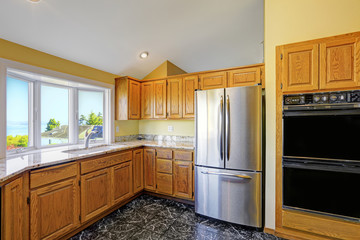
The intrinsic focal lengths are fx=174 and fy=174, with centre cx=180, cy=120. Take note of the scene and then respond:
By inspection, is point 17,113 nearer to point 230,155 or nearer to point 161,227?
point 161,227

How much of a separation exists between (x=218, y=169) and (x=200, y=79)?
1530mm

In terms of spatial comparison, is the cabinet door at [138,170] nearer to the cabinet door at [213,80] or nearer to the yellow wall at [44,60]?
the yellow wall at [44,60]

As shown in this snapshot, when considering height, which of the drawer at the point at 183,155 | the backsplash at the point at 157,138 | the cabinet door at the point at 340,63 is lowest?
the drawer at the point at 183,155

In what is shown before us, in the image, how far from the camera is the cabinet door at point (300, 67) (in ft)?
6.27

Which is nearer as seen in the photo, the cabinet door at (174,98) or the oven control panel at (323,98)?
the oven control panel at (323,98)

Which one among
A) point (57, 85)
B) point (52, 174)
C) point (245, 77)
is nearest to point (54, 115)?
point (57, 85)

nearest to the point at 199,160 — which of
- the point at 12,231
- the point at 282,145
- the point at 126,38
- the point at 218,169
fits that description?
the point at 218,169

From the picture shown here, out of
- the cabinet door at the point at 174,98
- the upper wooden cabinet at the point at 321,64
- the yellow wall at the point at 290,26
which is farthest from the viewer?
the cabinet door at the point at 174,98

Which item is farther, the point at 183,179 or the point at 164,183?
the point at 164,183

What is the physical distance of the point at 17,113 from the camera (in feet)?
7.34

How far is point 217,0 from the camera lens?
2.33 meters

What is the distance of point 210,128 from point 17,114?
251 centimetres

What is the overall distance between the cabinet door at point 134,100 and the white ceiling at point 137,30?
0.33 metres

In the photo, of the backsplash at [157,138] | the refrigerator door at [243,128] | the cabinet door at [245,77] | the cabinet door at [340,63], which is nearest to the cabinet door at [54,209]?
the backsplash at [157,138]
